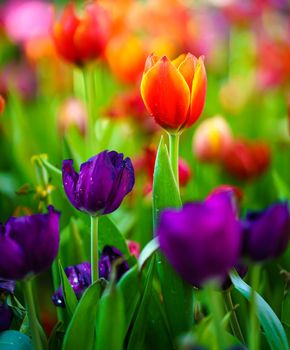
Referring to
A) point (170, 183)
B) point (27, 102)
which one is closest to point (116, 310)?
point (170, 183)

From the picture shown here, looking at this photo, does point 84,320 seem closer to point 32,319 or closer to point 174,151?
point 32,319

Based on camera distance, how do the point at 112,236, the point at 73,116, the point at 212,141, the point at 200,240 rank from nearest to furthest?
the point at 200,240
the point at 112,236
the point at 212,141
the point at 73,116

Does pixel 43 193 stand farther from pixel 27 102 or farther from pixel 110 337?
pixel 27 102

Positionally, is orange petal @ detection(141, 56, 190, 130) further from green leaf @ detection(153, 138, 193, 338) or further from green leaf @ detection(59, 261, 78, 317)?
green leaf @ detection(59, 261, 78, 317)

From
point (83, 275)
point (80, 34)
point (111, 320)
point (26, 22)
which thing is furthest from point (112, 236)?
point (26, 22)

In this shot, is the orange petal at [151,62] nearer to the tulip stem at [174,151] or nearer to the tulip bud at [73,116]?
the tulip stem at [174,151]
